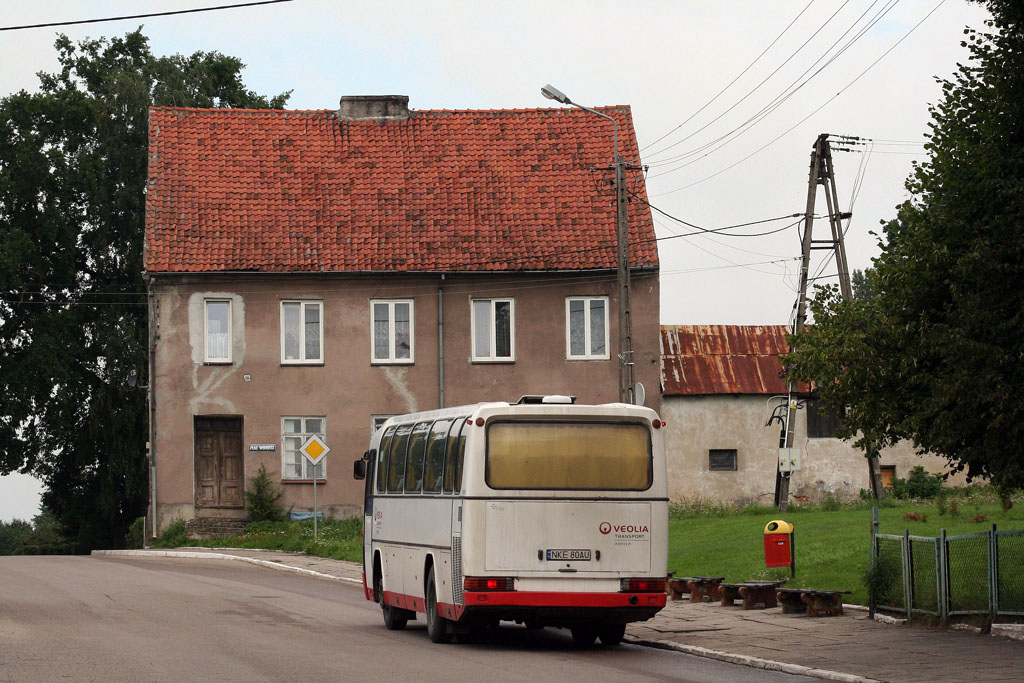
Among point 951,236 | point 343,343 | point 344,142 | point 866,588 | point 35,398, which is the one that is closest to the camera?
point 951,236

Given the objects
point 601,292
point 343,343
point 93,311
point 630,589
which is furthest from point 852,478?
point 630,589

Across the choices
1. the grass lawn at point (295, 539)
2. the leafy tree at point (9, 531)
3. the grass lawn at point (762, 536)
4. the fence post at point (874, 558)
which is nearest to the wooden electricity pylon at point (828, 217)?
the grass lawn at point (762, 536)

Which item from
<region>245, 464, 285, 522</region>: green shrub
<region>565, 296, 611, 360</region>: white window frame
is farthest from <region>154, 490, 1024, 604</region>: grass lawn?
<region>565, 296, 611, 360</region>: white window frame

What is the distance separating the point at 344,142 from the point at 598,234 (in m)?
8.56

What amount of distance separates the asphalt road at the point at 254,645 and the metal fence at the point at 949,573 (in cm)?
359

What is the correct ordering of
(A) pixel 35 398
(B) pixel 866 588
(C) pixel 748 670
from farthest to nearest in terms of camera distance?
(A) pixel 35 398 < (B) pixel 866 588 < (C) pixel 748 670

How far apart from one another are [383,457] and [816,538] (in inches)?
380

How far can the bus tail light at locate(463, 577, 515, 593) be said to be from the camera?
56.9 ft

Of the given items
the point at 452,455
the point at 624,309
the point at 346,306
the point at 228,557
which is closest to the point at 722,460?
the point at 346,306

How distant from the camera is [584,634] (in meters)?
18.7

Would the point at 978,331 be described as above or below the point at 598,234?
below

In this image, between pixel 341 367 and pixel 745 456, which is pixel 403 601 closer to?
pixel 341 367

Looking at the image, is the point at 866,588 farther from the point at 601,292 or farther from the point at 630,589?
the point at 601,292

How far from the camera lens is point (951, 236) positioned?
16938mm
